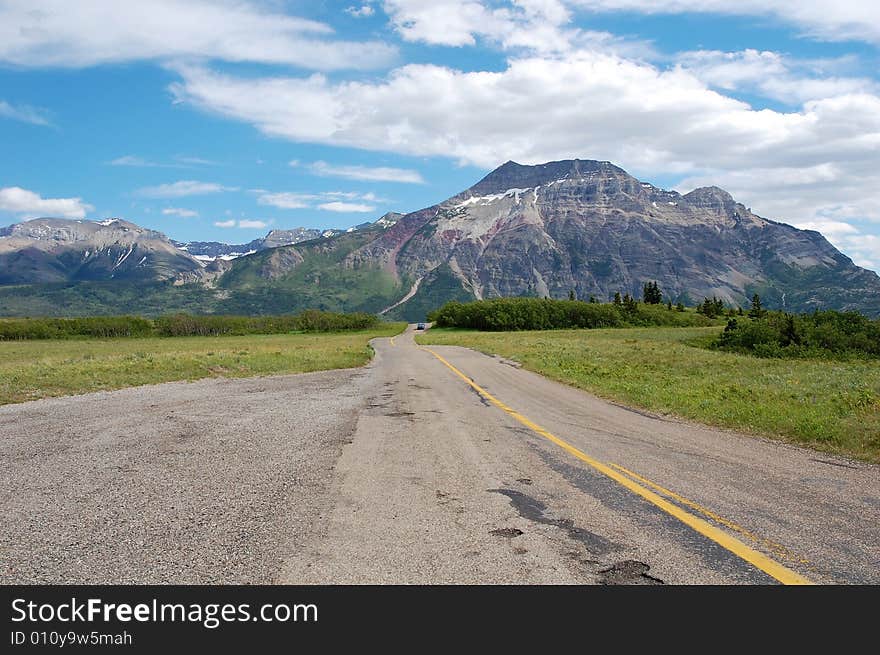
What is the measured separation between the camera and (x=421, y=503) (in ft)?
22.4

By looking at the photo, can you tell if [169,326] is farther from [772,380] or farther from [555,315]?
[772,380]

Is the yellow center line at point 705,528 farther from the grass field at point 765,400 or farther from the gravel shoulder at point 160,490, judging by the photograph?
the grass field at point 765,400

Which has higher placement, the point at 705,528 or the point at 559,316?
the point at 559,316

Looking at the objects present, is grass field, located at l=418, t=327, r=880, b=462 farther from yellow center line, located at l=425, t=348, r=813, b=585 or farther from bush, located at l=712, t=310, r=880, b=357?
bush, located at l=712, t=310, r=880, b=357

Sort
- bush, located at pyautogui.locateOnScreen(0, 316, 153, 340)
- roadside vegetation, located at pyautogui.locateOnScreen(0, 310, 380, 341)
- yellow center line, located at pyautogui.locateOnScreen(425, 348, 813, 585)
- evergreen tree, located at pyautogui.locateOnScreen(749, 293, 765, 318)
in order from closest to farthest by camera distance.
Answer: yellow center line, located at pyautogui.locateOnScreen(425, 348, 813, 585) → evergreen tree, located at pyautogui.locateOnScreen(749, 293, 765, 318) → bush, located at pyautogui.locateOnScreen(0, 316, 153, 340) → roadside vegetation, located at pyautogui.locateOnScreen(0, 310, 380, 341)

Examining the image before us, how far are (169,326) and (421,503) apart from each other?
155431 mm

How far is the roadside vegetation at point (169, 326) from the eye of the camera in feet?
407

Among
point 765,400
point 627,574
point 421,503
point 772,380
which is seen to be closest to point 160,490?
point 421,503

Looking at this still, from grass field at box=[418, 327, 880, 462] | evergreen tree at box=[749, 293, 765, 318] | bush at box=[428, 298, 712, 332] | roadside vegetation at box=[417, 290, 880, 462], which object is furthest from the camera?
bush at box=[428, 298, 712, 332]

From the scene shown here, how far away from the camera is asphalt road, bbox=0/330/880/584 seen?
4.90 meters

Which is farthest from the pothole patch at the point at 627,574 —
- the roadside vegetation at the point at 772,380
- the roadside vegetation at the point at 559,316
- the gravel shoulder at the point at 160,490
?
the roadside vegetation at the point at 559,316

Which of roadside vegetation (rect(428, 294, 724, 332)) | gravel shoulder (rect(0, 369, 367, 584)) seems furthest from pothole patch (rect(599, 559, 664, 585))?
roadside vegetation (rect(428, 294, 724, 332))

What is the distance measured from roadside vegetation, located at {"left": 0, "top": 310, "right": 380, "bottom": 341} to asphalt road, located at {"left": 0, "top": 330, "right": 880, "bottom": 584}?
133 m
